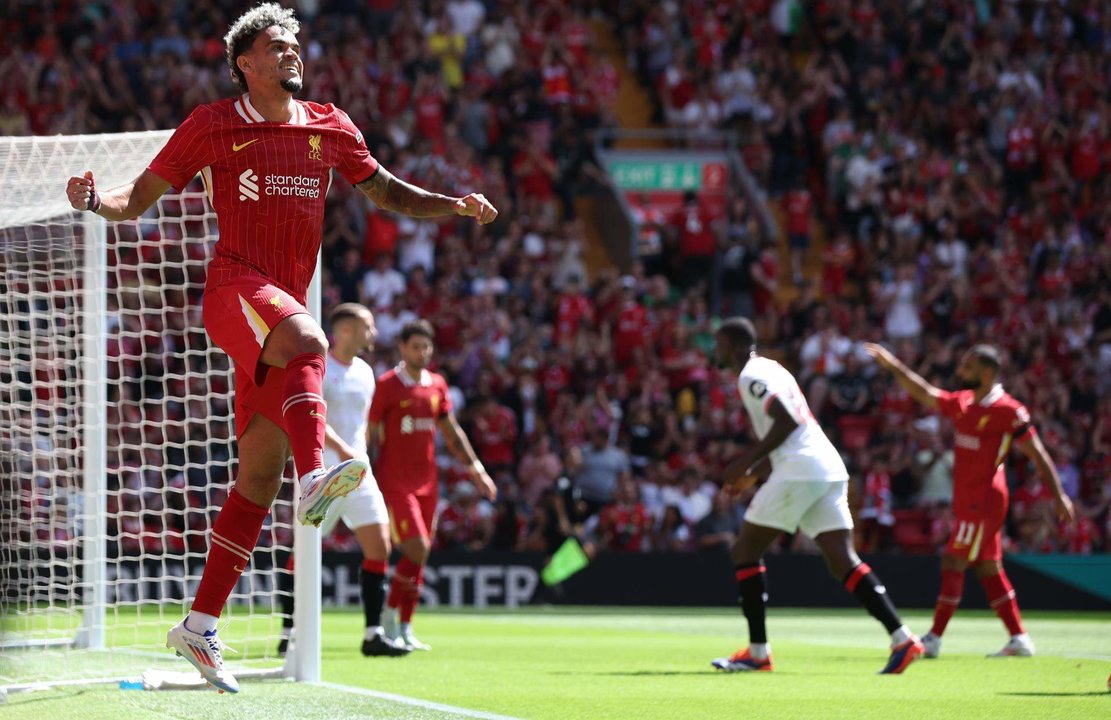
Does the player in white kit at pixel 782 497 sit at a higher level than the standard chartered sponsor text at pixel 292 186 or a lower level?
lower

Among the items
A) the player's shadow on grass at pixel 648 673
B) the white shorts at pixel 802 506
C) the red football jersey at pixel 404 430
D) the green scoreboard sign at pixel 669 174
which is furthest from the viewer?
the green scoreboard sign at pixel 669 174

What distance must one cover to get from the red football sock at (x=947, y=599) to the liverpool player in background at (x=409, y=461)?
3.45 meters

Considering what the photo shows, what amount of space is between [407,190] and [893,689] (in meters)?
4.03

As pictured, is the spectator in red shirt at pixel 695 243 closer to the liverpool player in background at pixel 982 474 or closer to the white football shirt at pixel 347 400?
the liverpool player in background at pixel 982 474

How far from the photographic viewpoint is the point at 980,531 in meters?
12.6

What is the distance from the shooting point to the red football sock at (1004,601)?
1249 cm

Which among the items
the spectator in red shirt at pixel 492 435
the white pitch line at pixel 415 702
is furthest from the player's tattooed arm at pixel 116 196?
the spectator in red shirt at pixel 492 435

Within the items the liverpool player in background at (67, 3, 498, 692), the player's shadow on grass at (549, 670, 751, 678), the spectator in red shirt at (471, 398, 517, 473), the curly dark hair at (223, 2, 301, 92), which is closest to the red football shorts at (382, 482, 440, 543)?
the player's shadow on grass at (549, 670, 751, 678)

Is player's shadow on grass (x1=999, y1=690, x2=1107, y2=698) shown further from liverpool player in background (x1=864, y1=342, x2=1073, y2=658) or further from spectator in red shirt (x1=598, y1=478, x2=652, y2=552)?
spectator in red shirt (x1=598, y1=478, x2=652, y2=552)

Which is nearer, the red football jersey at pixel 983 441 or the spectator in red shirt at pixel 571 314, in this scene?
the red football jersey at pixel 983 441

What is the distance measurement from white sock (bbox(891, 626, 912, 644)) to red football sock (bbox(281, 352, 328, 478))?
507 cm

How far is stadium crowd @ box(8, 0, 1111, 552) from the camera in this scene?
821 inches

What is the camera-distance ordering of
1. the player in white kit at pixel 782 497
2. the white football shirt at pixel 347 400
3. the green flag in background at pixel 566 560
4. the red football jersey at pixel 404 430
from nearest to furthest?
the player in white kit at pixel 782 497 < the white football shirt at pixel 347 400 < the red football jersey at pixel 404 430 < the green flag in background at pixel 566 560

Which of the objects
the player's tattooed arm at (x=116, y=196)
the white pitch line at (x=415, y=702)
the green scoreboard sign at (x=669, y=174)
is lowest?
the white pitch line at (x=415, y=702)
